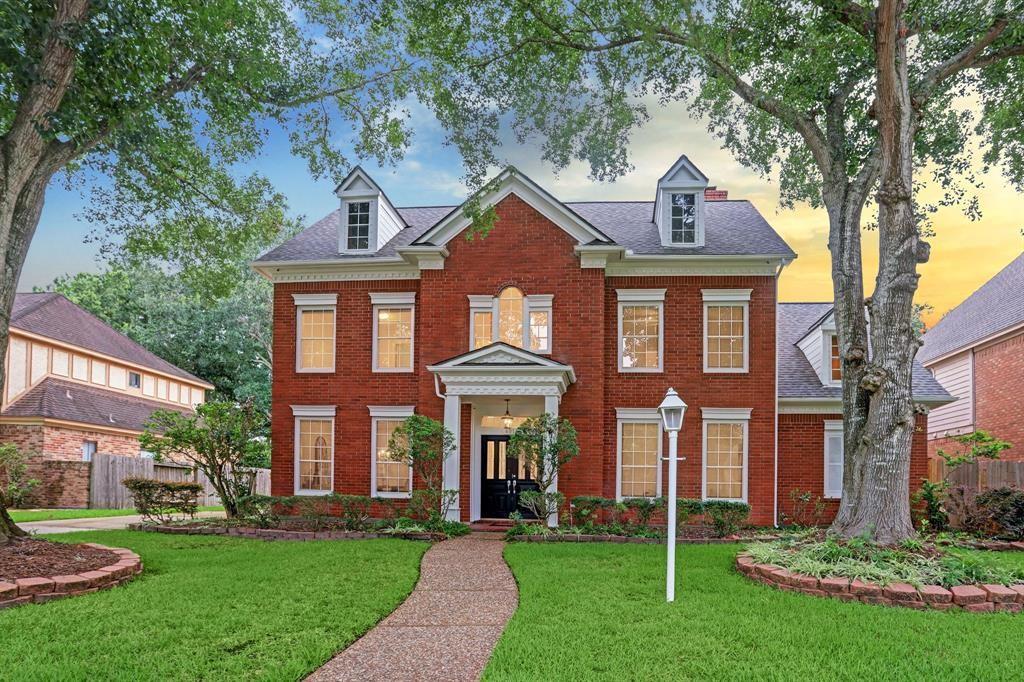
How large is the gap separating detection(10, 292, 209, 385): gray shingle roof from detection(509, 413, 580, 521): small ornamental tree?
19.3m

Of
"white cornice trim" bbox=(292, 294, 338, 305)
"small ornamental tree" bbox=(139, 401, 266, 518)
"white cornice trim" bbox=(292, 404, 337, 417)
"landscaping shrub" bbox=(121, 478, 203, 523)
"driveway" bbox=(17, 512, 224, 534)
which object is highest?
"white cornice trim" bbox=(292, 294, 338, 305)

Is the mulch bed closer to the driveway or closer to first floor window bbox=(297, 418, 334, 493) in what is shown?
the driveway

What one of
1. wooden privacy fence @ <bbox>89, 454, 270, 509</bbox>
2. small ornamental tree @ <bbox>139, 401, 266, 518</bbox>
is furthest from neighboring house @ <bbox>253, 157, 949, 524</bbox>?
wooden privacy fence @ <bbox>89, 454, 270, 509</bbox>

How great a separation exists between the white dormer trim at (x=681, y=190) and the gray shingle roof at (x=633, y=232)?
1.09 ft

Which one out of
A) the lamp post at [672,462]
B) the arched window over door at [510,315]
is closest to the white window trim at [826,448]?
the arched window over door at [510,315]

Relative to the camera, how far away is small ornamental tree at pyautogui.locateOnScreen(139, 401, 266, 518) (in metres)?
A: 15.8

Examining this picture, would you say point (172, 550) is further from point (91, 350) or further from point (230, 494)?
point (91, 350)

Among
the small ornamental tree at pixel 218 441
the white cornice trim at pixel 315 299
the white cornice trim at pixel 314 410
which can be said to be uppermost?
the white cornice trim at pixel 315 299

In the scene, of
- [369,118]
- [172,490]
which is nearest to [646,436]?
[369,118]

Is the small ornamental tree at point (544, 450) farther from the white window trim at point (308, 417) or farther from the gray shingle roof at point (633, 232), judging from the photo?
the white window trim at point (308, 417)

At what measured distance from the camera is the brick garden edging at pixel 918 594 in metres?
8.02

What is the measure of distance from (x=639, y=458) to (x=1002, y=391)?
538 inches

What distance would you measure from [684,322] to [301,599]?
37.2 feet

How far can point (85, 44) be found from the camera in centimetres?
1042
